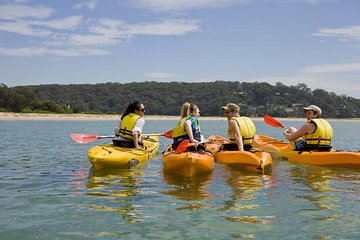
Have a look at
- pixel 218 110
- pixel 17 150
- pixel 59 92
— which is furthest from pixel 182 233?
pixel 59 92

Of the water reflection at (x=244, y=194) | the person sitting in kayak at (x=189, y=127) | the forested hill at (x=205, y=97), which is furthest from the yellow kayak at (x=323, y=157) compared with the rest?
the forested hill at (x=205, y=97)

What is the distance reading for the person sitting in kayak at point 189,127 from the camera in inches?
361

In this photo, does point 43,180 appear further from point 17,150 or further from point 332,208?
point 17,150

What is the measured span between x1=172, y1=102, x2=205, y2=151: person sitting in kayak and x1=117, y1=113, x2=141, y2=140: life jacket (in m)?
1.08

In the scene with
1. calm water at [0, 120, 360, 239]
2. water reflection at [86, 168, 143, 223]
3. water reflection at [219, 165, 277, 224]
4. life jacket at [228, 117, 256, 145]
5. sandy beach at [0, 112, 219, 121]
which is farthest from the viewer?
sandy beach at [0, 112, 219, 121]

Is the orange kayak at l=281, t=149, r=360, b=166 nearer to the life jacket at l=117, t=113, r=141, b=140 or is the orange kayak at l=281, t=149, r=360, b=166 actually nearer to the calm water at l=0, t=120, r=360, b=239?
the calm water at l=0, t=120, r=360, b=239

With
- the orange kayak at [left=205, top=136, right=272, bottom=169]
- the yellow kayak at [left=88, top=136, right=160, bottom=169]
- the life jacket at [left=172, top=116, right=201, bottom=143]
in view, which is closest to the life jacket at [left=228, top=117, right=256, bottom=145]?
the orange kayak at [left=205, top=136, right=272, bottom=169]

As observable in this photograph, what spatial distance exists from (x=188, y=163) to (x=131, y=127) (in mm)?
2321

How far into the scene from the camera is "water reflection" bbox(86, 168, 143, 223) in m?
5.64

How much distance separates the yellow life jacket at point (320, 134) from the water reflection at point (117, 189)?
165 inches

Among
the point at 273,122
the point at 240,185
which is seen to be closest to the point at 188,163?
the point at 240,185

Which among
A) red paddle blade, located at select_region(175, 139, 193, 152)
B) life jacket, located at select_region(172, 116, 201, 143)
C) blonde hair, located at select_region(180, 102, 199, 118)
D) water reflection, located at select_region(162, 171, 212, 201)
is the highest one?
blonde hair, located at select_region(180, 102, 199, 118)

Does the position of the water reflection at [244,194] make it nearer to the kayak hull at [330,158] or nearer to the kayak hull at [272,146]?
the kayak hull at [330,158]

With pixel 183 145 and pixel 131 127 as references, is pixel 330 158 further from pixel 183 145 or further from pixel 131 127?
pixel 131 127
